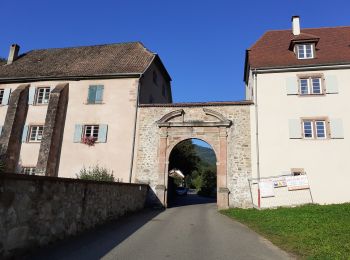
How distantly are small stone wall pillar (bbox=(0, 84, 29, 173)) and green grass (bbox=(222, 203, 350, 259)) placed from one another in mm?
13955

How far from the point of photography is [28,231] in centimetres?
621

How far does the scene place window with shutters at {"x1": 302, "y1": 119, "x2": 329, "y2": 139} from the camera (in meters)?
17.5

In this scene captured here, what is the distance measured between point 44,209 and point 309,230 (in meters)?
7.38

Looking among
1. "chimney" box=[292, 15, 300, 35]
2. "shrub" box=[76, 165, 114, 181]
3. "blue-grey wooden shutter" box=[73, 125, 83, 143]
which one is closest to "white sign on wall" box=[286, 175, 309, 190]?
"shrub" box=[76, 165, 114, 181]

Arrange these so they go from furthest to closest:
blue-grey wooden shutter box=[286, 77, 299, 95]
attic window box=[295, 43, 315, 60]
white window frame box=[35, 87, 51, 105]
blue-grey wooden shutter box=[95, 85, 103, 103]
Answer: white window frame box=[35, 87, 51, 105] → blue-grey wooden shutter box=[95, 85, 103, 103] → attic window box=[295, 43, 315, 60] → blue-grey wooden shutter box=[286, 77, 299, 95]

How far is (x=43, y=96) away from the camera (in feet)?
70.7

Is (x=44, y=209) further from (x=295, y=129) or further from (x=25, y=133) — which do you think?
(x=25, y=133)

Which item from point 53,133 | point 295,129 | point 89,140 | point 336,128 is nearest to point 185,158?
point 89,140

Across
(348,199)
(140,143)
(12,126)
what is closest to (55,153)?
(12,126)

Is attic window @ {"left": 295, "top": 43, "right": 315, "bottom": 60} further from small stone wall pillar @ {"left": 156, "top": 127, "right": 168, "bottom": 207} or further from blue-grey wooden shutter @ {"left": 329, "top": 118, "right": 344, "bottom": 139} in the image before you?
small stone wall pillar @ {"left": 156, "top": 127, "right": 168, "bottom": 207}

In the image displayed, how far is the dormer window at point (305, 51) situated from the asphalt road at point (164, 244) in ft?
41.5

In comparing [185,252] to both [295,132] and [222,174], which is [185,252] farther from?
[295,132]

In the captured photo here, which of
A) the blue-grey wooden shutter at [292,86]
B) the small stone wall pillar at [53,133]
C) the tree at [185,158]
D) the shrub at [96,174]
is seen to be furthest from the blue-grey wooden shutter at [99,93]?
the blue-grey wooden shutter at [292,86]

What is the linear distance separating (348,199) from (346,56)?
320 inches
